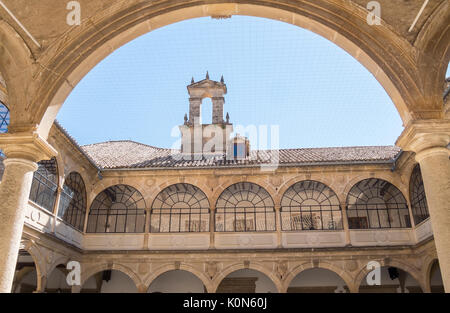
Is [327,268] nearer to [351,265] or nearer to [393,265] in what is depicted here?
[351,265]

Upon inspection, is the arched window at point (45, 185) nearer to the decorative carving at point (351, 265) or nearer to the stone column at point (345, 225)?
the stone column at point (345, 225)

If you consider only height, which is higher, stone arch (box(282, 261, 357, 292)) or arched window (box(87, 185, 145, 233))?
arched window (box(87, 185, 145, 233))

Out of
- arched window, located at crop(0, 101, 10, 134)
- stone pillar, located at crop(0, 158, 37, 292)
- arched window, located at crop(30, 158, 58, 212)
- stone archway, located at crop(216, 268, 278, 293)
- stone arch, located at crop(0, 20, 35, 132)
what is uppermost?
arched window, located at crop(0, 101, 10, 134)

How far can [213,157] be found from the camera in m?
17.5

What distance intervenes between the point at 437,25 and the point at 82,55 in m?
4.67

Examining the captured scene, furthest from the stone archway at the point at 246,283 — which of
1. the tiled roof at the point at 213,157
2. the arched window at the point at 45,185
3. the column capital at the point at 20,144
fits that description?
the column capital at the point at 20,144

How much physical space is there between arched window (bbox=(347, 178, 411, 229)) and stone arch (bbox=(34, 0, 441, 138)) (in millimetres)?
11131

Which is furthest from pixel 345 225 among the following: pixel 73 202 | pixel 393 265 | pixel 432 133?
pixel 432 133

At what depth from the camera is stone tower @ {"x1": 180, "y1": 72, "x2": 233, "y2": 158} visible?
63.9ft

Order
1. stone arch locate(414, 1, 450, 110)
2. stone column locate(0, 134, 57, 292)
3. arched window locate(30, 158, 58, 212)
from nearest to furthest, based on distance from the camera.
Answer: stone column locate(0, 134, 57, 292) → stone arch locate(414, 1, 450, 110) → arched window locate(30, 158, 58, 212)

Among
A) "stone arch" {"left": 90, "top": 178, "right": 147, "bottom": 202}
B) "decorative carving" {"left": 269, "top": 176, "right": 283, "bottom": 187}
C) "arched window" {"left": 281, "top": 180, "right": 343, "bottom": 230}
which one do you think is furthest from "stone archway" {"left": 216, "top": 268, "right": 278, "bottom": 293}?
"stone arch" {"left": 90, "top": 178, "right": 147, "bottom": 202}

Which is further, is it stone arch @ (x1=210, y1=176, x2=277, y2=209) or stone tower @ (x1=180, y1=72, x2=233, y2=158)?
stone tower @ (x1=180, y1=72, x2=233, y2=158)

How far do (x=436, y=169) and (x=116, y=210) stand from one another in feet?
47.5

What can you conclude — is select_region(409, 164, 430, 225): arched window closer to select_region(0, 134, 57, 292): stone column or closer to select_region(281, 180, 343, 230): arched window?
select_region(281, 180, 343, 230): arched window
